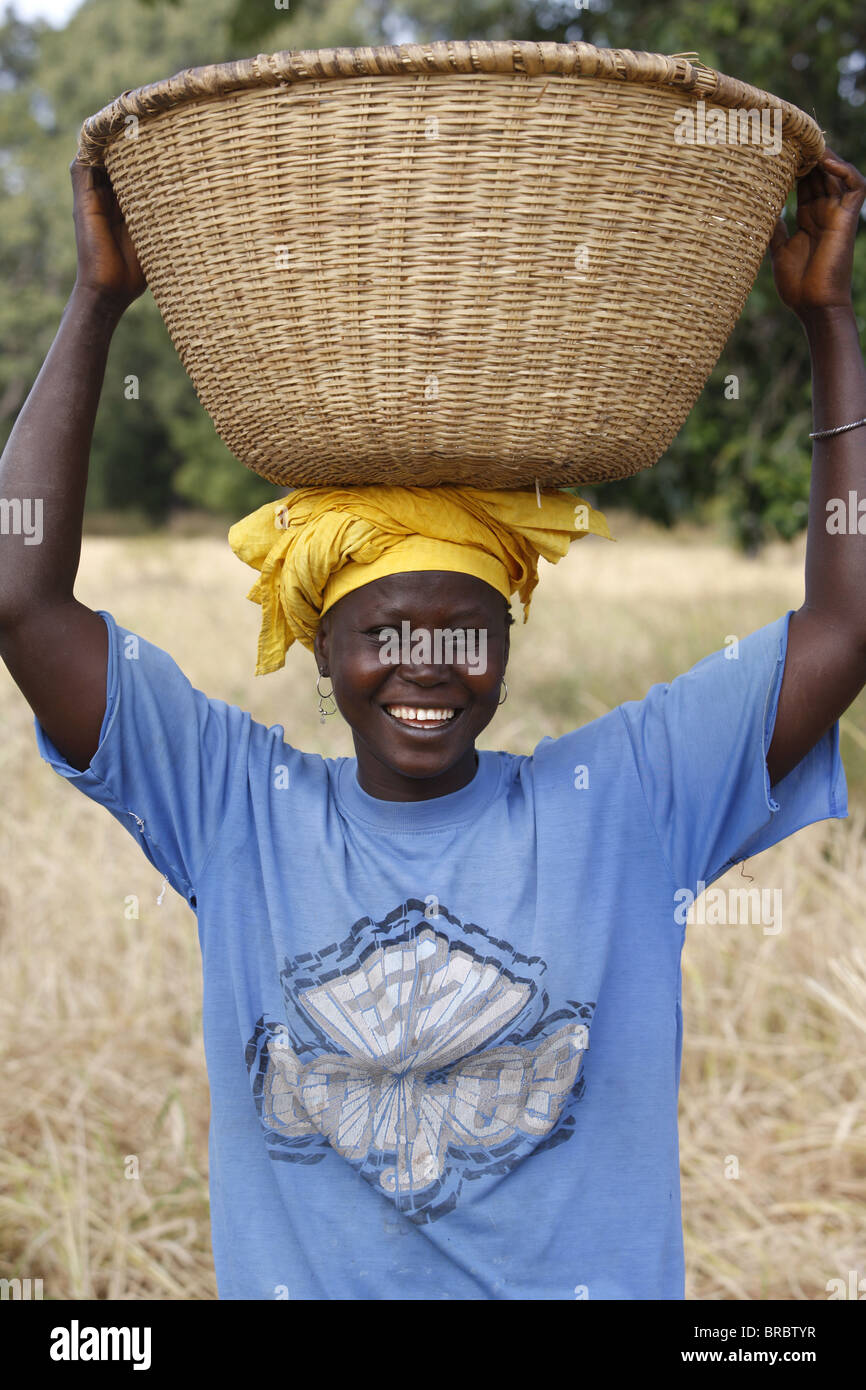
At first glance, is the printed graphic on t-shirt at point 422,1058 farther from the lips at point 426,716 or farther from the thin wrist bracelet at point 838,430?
the thin wrist bracelet at point 838,430

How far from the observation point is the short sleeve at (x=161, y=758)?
1.62m

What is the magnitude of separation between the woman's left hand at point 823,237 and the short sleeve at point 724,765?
0.44 m

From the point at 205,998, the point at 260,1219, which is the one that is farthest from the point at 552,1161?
the point at 205,998

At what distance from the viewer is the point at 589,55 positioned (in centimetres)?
132

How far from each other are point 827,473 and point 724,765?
413mm

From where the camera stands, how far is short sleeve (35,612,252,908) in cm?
162

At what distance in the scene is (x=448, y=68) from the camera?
4.33 feet

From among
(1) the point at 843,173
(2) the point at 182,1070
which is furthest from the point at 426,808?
(2) the point at 182,1070

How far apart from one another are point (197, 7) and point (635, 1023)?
24276 mm

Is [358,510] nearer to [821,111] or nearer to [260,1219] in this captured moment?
[260,1219]

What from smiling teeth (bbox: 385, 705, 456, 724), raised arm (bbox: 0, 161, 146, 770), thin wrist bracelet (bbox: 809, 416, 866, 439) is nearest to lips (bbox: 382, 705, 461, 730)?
smiling teeth (bbox: 385, 705, 456, 724)

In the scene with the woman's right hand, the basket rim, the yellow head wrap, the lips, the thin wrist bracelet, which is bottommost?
the lips

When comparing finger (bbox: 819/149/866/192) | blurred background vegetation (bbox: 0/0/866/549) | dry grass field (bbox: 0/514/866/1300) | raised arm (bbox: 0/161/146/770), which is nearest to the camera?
raised arm (bbox: 0/161/146/770)

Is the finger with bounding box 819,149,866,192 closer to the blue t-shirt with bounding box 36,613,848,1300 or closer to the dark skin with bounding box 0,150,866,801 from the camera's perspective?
the dark skin with bounding box 0,150,866,801
